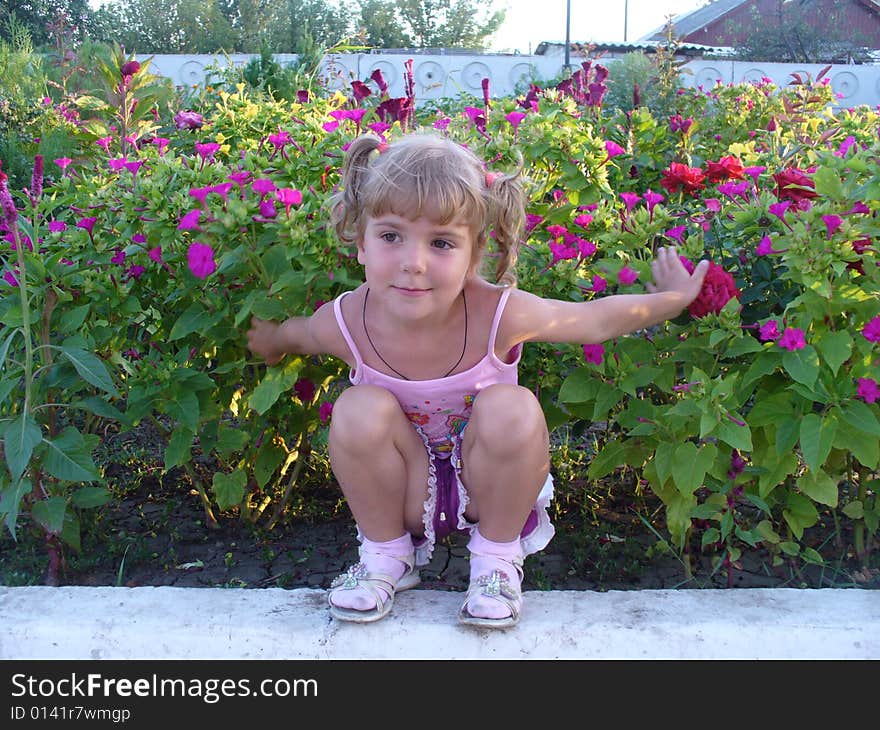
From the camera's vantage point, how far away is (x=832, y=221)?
1.84 metres

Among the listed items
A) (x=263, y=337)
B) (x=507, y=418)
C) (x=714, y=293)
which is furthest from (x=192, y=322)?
(x=714, y=293)

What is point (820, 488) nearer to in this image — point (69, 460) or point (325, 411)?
point (325, 411)

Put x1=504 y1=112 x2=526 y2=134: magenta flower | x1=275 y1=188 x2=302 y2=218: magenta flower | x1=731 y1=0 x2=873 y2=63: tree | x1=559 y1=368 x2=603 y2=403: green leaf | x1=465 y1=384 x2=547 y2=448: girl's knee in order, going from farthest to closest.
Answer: x1=731 y1=0 x2=873 y2=63: tree
x1=504 y1=112 x2=526 y2=134: magenta flower
x1=559 y1=368 x2=603 y2=403: green leaf
x1=275 y1=188 x2=302 y2=218: magenta flower
x1=465 y1=384 x2=547 y2=448: girl's knee

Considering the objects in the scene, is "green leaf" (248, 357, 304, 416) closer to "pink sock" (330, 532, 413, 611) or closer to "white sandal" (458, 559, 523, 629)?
"pink sock" (330, 532, 413, 611)

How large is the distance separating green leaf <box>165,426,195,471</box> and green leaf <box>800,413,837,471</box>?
143cm

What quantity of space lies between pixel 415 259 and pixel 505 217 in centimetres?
29

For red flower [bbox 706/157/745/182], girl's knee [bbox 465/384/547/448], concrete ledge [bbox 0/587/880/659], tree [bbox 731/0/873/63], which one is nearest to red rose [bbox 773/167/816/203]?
red flower [bbox 706/157/745/182]

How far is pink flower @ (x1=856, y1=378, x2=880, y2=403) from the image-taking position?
181cm

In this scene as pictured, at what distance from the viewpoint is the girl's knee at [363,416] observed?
6.30 feet

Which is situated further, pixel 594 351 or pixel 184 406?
pixel 184 406

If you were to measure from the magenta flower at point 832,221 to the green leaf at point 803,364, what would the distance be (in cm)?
25

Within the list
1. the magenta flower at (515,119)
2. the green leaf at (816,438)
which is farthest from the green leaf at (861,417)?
the magenta flower at (515,119)

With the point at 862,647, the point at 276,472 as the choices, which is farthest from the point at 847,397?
the point at 276,472

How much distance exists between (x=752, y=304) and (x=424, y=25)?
133ft
